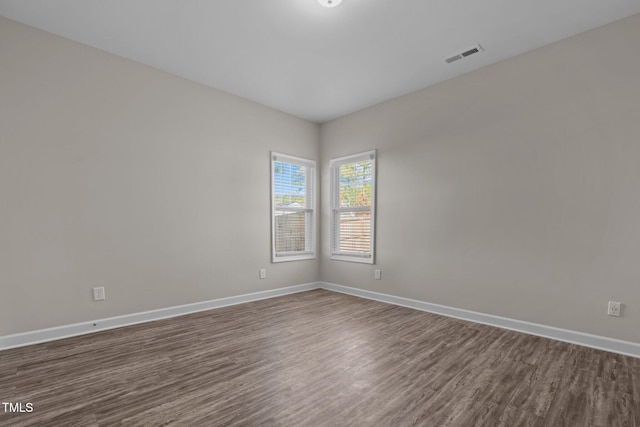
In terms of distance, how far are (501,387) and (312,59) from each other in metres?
3.26

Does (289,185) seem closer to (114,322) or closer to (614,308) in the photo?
(114,322)

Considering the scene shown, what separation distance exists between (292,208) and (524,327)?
3.26 metres

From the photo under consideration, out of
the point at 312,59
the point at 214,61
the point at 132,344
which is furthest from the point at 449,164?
the point at 132,344

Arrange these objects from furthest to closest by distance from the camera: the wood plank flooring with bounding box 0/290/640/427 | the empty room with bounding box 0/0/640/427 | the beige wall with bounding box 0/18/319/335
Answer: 1. the beige wall with bounding box 0/18/319/335
2. the empty room with bounding box 0/0/640/427
3. the wood plank flooring with bounding box 0/290/640/427

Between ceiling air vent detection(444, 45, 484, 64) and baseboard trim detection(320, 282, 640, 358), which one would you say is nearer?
baseboard trim detection(320, 282, 640, 358)

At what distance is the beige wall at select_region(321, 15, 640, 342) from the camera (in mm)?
2412

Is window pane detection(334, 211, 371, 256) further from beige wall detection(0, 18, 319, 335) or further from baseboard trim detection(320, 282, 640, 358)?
beige wall detection(0, 18, 319, 335)

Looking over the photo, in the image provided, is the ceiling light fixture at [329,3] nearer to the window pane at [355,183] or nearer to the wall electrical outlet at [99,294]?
the window pane at [355,183]

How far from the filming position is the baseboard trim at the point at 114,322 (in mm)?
2468

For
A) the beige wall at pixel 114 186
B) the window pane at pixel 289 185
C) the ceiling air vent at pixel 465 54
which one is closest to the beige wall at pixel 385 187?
the beige wall at pixel 114 186

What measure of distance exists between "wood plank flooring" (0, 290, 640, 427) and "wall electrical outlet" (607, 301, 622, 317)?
0.35 m

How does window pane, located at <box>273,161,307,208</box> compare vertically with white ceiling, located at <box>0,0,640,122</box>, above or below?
below

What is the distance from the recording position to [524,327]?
2842mm

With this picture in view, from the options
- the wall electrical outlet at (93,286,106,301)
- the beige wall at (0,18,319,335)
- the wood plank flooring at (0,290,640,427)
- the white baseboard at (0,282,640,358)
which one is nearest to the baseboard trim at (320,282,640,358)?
the white baseboard at (0,282,640,358)
